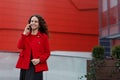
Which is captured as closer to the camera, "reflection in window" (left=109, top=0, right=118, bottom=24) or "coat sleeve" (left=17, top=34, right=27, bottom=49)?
"coat sleeve" (left=17, top=34, right=27, bottom=49)

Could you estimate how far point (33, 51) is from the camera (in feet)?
14.0

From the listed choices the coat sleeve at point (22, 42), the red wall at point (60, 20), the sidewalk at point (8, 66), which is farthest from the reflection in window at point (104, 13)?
the coat sleeve at point (22, 42)

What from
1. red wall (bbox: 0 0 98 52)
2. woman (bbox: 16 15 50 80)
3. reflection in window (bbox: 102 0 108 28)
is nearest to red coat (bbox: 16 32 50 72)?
woman (bbox: 16 15 50 80)

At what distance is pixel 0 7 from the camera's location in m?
28.4

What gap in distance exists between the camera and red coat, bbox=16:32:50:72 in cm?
426

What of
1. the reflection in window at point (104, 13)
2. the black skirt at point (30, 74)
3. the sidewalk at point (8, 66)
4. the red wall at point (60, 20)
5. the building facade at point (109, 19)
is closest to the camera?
the black skirt at point (30, 74)

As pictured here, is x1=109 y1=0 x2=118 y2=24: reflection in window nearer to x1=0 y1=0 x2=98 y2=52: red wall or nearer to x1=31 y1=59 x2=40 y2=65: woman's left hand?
x1=0 y1=0 x2=98 y2=52: red wall

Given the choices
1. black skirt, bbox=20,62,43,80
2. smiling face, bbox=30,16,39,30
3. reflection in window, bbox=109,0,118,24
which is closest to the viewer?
black skirt, bbox=20,62,43,80

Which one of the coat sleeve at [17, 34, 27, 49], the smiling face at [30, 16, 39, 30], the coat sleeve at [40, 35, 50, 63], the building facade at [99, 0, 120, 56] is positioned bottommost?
the coat sleeve at [40, 35, 50, 63]

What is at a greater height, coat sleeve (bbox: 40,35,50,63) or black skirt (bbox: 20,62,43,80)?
coat sleeve (bbox: 40,35,50,63)

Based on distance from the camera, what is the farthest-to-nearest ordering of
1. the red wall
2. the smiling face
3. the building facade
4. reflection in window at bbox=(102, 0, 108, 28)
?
the red wall, reflection in window at bbox=(102, 0, 108, 28), the building facade, the smiling face

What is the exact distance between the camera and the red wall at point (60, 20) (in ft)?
93.5

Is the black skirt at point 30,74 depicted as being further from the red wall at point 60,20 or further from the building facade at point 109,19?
the red wall at point 60,20

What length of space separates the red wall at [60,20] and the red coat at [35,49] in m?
24.1
